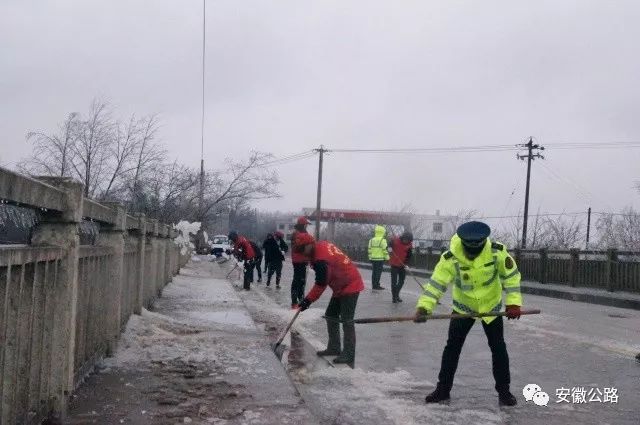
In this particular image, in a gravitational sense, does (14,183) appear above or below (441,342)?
above

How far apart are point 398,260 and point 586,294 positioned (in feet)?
19.3

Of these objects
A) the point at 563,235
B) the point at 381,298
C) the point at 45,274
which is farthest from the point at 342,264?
the point at 563,235

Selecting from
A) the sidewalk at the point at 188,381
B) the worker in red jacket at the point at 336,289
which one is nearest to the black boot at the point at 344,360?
the worker in red jacket at the point at 336,289

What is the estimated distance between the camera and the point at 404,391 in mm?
7207

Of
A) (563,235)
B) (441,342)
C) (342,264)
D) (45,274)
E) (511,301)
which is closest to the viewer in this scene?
(45,274)

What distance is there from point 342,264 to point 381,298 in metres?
10.3

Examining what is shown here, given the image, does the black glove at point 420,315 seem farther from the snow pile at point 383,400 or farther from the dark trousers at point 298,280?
the dark trousers at point 298,280

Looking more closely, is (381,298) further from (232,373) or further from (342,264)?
(232,373)

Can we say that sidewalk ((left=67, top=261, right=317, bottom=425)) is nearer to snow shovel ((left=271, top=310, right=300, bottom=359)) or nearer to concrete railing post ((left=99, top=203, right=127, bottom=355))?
snow shovel ((left=271, top=310, right=300, bottom=359))

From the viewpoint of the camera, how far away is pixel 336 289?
350 inches

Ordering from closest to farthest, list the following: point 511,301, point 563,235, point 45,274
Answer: point 45,274 → point 511,301 → point 563,235

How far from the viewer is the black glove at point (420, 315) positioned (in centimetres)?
680

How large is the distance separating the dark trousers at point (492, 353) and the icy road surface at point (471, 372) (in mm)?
215

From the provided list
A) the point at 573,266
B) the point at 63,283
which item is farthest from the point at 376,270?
the point at 63,283
